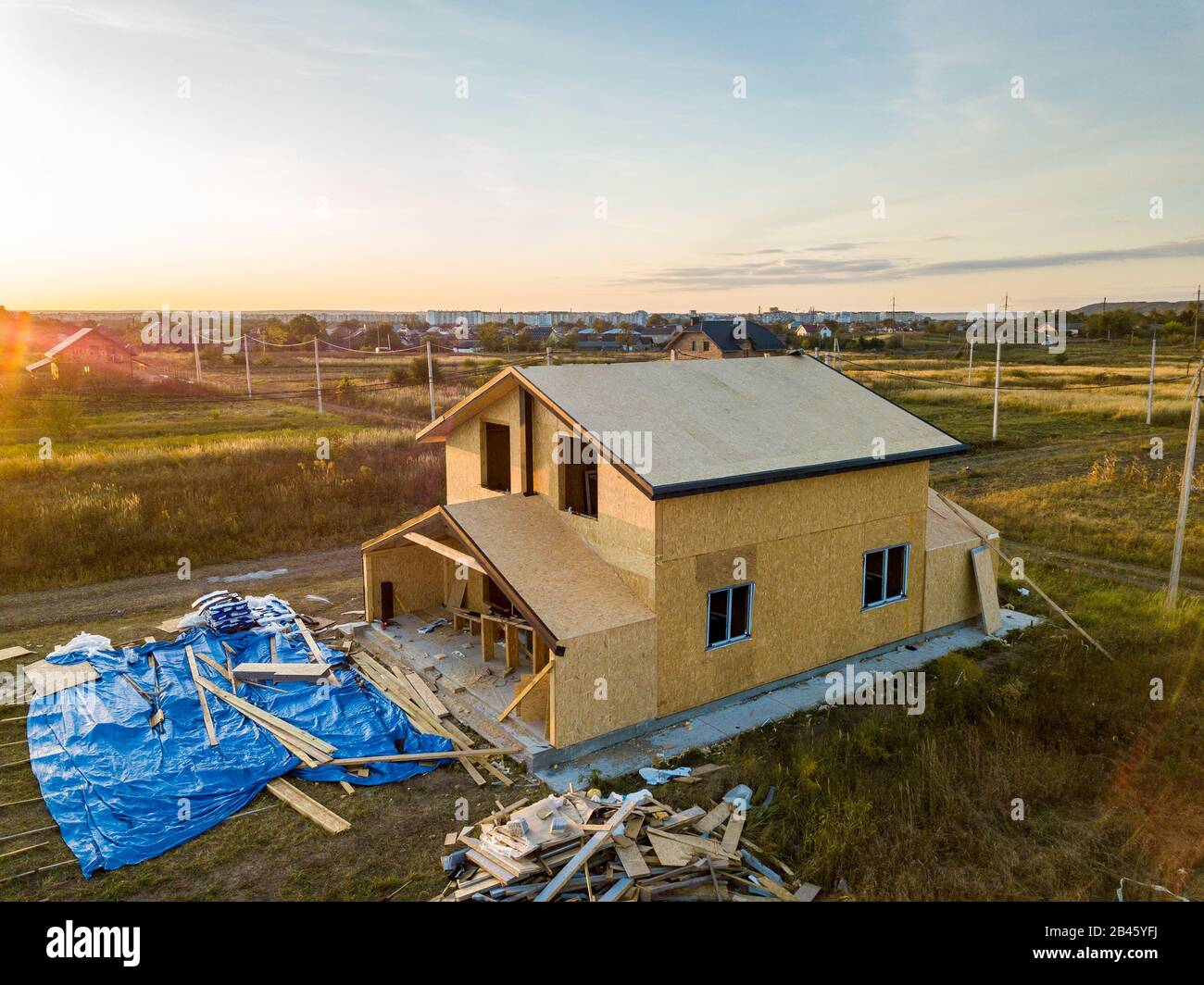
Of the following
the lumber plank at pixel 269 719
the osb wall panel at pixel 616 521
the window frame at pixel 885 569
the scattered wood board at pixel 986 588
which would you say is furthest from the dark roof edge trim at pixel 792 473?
the lumber plank at pixel 269 719

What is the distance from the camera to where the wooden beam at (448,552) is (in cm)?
1252

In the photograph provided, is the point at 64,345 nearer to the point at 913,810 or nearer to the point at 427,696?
the point at 427,696

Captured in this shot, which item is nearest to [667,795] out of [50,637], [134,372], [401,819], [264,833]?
[401,819]

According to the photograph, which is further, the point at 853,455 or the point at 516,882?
the point at 853,455

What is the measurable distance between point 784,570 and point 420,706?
6.02m

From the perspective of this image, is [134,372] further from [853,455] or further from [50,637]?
[853,455]

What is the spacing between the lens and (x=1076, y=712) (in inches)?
476

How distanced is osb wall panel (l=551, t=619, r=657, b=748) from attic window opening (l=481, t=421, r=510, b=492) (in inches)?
188

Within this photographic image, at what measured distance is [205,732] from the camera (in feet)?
38.3

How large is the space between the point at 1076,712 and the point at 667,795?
6.51m

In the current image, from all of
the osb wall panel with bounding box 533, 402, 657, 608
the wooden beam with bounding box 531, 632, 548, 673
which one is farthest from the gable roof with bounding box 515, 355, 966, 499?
the wooden beam with bounding box 531, 632, 548, 673

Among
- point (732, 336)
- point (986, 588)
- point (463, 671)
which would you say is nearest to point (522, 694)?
point (463, 671)

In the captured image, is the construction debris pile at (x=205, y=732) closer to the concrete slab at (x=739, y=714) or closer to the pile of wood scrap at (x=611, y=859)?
the concrete slab at (x=739, y=714)
